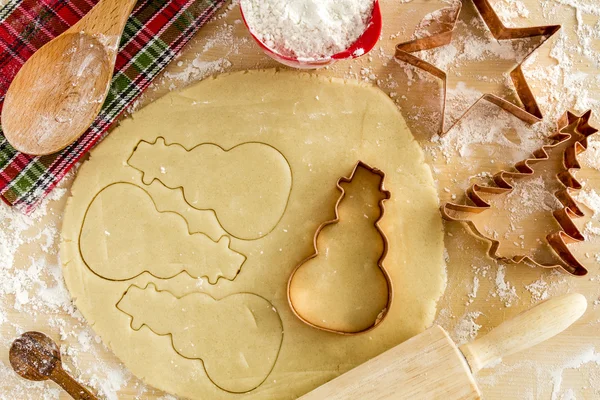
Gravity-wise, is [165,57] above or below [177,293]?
above

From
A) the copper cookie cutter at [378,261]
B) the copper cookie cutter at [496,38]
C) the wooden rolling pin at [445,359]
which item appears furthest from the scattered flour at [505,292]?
the copper cookie cutter at [496,38]

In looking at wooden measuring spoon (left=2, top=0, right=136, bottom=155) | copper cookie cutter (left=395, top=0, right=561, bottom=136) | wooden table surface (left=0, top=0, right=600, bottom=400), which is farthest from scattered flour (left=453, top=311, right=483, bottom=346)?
wooden measuring spoon (left=2, top=0, right=136, bottom=155)

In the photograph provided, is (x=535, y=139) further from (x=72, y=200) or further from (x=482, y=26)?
(x=72, y=200)

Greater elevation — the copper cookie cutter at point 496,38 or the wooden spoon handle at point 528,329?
the copper cookie cutter at point 496,38

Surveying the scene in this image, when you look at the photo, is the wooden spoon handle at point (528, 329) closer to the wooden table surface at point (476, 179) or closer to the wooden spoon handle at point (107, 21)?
the wooden table surface at point (476, 179)

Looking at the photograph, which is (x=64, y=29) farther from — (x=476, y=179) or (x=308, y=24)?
(x=476, y=179)

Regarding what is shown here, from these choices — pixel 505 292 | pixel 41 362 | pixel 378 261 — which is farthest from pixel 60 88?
pixel 505 292

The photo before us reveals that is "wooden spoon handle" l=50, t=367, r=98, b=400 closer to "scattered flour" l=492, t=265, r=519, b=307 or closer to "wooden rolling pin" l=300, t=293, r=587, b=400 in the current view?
"wooden rolling pin" l=300, t=293, r=587, b=400

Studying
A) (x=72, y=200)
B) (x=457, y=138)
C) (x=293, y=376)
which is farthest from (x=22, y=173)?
(x=457, y=138)
